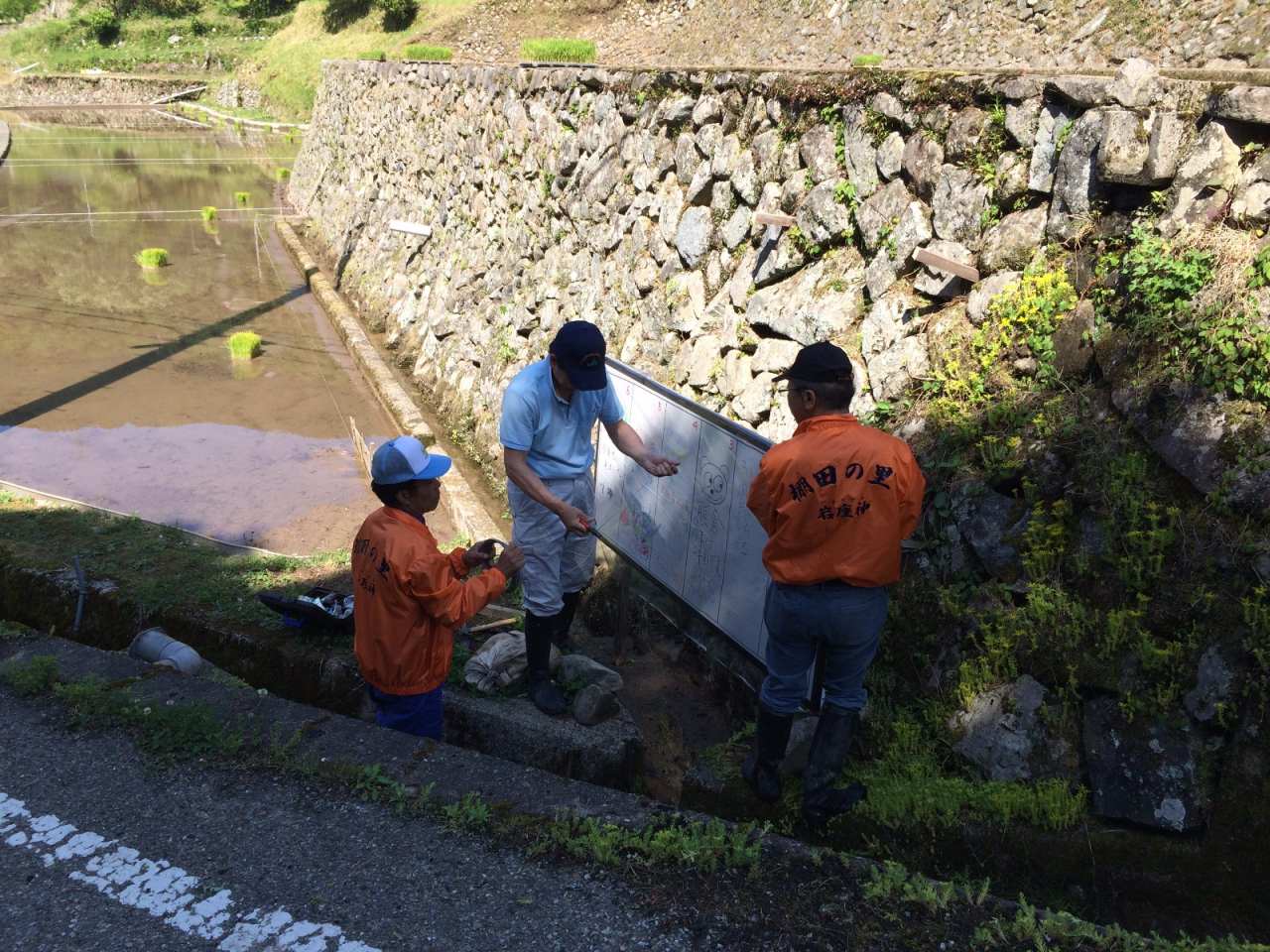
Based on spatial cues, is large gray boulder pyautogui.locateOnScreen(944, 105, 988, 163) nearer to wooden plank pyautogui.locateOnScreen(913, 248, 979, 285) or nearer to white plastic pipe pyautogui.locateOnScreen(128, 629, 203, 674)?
wooden plank pyautogui.locateOnScreen(913, 248, 979, 285)

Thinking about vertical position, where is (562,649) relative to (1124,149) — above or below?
below

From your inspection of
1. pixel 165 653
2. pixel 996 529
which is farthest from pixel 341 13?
pixel 996 529

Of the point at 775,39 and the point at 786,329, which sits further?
the point at 775,39

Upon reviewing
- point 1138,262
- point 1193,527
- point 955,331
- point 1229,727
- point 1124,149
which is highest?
point 1124,149

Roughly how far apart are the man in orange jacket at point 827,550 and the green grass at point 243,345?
10.9m

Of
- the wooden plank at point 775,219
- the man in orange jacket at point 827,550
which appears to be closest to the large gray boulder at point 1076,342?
the man in orange jacket at point 827,550

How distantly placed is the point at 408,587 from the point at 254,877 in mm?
1020

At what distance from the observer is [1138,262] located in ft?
12.1

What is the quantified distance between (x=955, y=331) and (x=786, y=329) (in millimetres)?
1341

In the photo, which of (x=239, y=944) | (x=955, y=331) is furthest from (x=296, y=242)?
(x=239, y=944)

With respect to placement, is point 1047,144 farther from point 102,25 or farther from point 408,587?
point 102,25

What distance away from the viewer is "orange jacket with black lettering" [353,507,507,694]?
330 centimetres

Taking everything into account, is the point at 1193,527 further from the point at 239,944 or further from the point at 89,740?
the point at 89,740

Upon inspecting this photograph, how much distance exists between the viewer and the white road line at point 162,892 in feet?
8.33
